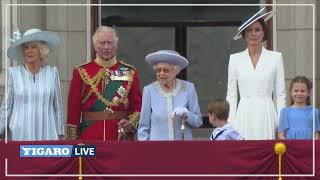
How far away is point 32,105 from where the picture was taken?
222 inches

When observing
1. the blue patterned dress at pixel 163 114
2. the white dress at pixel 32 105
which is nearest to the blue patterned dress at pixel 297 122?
the blue patterned dress at pixel 163 114

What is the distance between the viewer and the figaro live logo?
5074mm

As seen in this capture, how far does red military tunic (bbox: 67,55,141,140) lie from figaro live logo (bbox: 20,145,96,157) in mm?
711

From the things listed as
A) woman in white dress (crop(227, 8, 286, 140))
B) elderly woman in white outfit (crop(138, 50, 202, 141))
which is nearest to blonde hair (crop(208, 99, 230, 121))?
elderly woman in white outfit (crop(138, 50, 202, 141))

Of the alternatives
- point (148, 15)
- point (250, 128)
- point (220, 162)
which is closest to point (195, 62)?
point (148, 15)

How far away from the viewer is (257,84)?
5.79 m

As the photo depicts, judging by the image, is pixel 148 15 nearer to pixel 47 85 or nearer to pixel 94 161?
pixel 47 85

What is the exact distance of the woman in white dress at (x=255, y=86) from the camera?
5.79 metres

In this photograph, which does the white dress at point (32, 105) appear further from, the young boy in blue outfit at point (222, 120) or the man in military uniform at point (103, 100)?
the young boy in blue outfit at point (222, 120)

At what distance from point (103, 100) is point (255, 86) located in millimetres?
1051

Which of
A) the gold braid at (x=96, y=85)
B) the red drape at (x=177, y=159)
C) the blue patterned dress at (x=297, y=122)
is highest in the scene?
the gold braid at (x=96, y=85)

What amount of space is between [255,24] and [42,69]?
149cm

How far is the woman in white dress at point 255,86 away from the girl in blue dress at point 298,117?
7cm

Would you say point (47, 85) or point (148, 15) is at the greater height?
point (148, 15)
